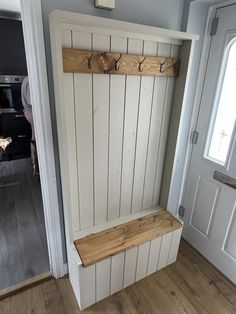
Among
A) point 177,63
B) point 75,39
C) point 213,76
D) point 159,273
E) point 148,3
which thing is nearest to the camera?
point 75,39

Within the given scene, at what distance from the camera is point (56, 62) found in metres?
1.06

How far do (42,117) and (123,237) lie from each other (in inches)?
39.5

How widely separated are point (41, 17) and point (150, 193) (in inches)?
57.1

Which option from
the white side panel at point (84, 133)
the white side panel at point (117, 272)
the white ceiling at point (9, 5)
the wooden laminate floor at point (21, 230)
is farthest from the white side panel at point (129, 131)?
the white ceiling at point (9, 5)

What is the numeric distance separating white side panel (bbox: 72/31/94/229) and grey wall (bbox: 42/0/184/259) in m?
0.16

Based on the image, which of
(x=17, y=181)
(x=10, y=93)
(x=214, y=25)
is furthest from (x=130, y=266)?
(x=10, y=93)

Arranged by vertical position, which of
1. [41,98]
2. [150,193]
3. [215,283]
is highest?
[41,98]

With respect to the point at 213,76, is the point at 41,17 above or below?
above

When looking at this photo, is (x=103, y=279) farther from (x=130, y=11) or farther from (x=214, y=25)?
(x=214, y=25)

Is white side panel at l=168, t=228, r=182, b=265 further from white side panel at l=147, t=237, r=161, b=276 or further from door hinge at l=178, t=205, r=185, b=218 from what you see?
door hinge at l=178, t=205, r=185, b=218

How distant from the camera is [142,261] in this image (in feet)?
5.37

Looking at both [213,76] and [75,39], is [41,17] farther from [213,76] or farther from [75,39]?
[213,76]

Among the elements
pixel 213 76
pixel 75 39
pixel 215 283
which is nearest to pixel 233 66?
pixel 213 76

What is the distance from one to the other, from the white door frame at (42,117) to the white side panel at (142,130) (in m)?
0.61
